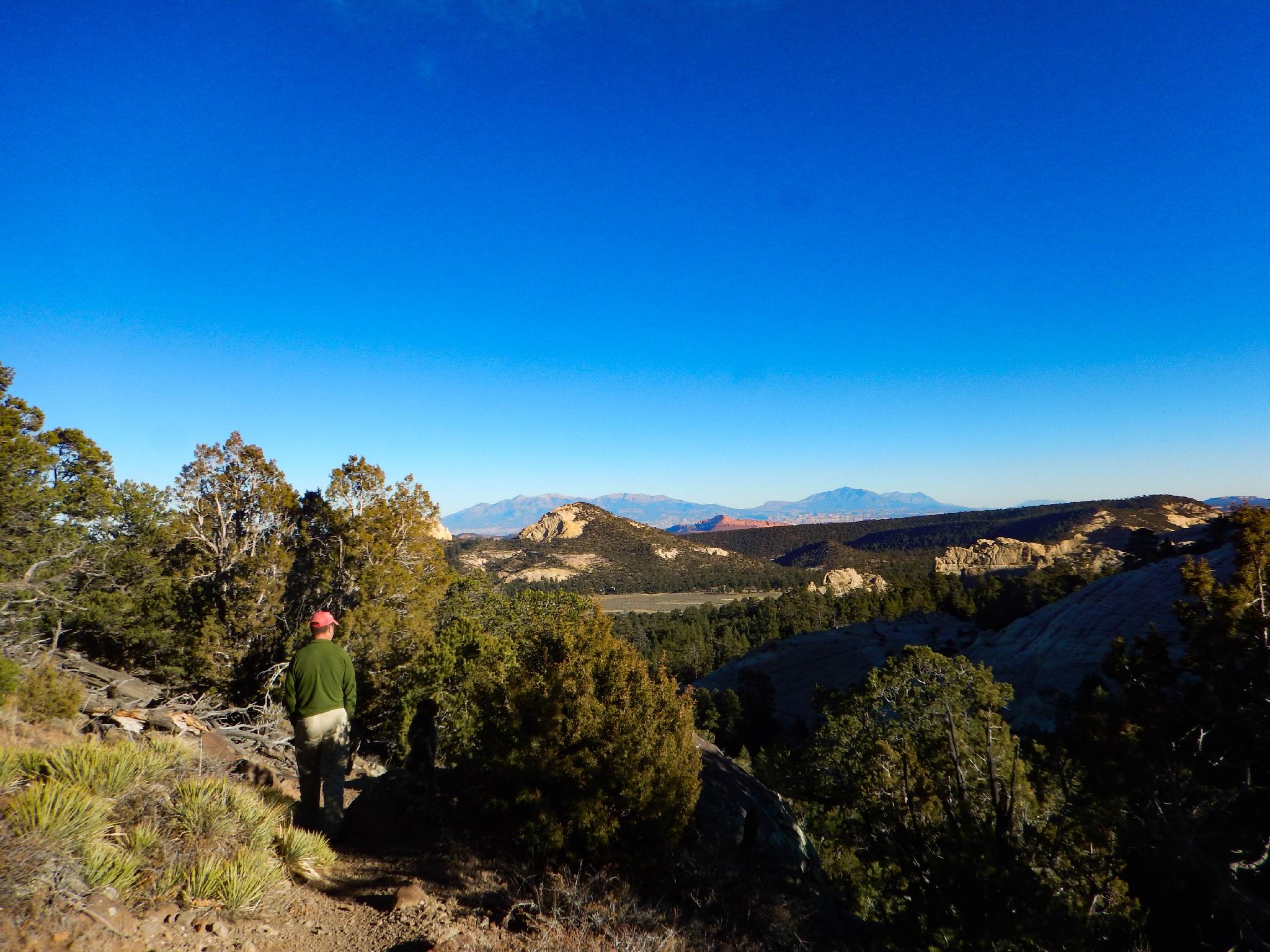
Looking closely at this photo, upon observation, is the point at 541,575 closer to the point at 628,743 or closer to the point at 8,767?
the point at 628,743

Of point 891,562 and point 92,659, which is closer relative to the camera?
point 92,659

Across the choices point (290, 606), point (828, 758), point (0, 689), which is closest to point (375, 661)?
point (290, 606)

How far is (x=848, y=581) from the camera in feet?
392

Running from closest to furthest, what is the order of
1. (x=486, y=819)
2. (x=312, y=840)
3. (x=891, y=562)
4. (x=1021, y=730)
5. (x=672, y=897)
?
(x=312, y=840) → (x=672, y=897) → (x=486, y=819) → (x=1021, y=730) → (x=891, y=562)

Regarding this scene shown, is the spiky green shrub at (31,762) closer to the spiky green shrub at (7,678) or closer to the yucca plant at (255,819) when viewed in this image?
the yucca plant at (255,819)

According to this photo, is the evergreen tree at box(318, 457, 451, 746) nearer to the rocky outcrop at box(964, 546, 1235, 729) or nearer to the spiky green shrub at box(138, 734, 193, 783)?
the spiky green shrub at box(138, 734, 193, 783)

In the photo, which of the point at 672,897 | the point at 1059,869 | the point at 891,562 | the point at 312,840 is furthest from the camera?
the point at 891,562

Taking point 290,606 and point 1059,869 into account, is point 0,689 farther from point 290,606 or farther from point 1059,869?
point 1059,869

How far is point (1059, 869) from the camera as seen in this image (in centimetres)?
1096

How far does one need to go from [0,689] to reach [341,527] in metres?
12.3

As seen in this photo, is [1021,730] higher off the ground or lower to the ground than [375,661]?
lower

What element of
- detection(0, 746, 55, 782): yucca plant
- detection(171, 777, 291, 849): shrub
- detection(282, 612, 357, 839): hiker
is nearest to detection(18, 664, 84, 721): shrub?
detection(0, 746, 55, 782): yucca plant

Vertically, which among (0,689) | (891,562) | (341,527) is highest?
(341,527)

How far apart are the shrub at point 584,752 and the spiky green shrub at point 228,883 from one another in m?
3.58
